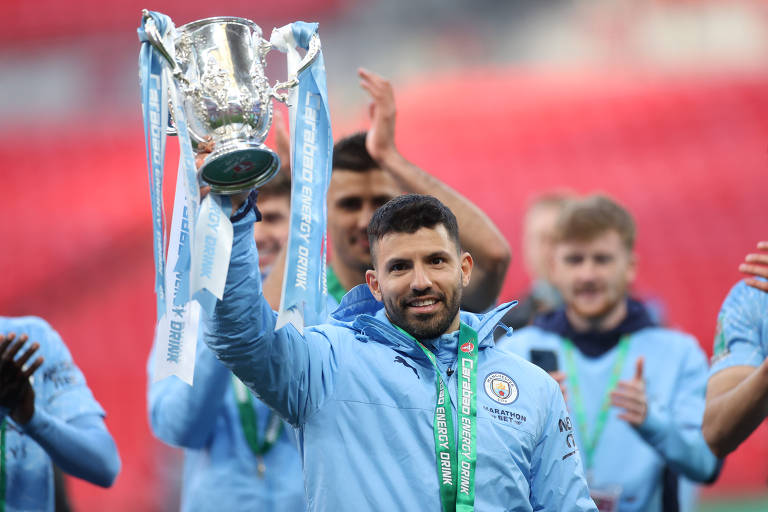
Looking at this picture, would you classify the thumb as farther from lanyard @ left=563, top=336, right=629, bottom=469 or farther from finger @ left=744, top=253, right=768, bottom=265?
finger @ left=744, top=253, right=768, bottom=265

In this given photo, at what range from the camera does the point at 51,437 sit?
2957mm

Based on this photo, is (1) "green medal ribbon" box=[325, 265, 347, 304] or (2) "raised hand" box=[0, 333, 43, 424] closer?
(2) "raised hand" box=[0, 333, 43, 424]

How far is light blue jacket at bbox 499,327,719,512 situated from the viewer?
3.61 meters

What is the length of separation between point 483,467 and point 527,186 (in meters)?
10.2

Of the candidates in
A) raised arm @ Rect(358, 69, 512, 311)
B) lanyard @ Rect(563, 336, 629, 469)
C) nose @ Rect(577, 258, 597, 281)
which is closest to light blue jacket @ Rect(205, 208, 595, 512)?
raised arm @ Rect(358, 69, 512, 311)

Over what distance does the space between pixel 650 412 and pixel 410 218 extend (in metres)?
1.52

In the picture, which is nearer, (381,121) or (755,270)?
(755,270)

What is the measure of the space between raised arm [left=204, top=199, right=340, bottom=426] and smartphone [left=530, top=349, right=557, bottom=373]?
1.24m

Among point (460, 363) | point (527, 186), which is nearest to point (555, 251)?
point (460, 363)

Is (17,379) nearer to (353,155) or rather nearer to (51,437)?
(51,437)

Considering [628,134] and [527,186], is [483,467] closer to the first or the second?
[527,186]

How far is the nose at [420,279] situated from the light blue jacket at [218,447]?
1.03 metres

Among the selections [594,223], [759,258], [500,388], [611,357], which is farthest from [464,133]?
[500,388]

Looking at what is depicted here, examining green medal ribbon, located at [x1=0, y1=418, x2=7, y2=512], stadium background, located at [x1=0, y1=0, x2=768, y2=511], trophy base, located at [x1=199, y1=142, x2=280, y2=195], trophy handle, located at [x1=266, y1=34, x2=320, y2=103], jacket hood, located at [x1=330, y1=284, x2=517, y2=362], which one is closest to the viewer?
trophy base, located at [x1=199, y1=142, x2=280, y2=195]
